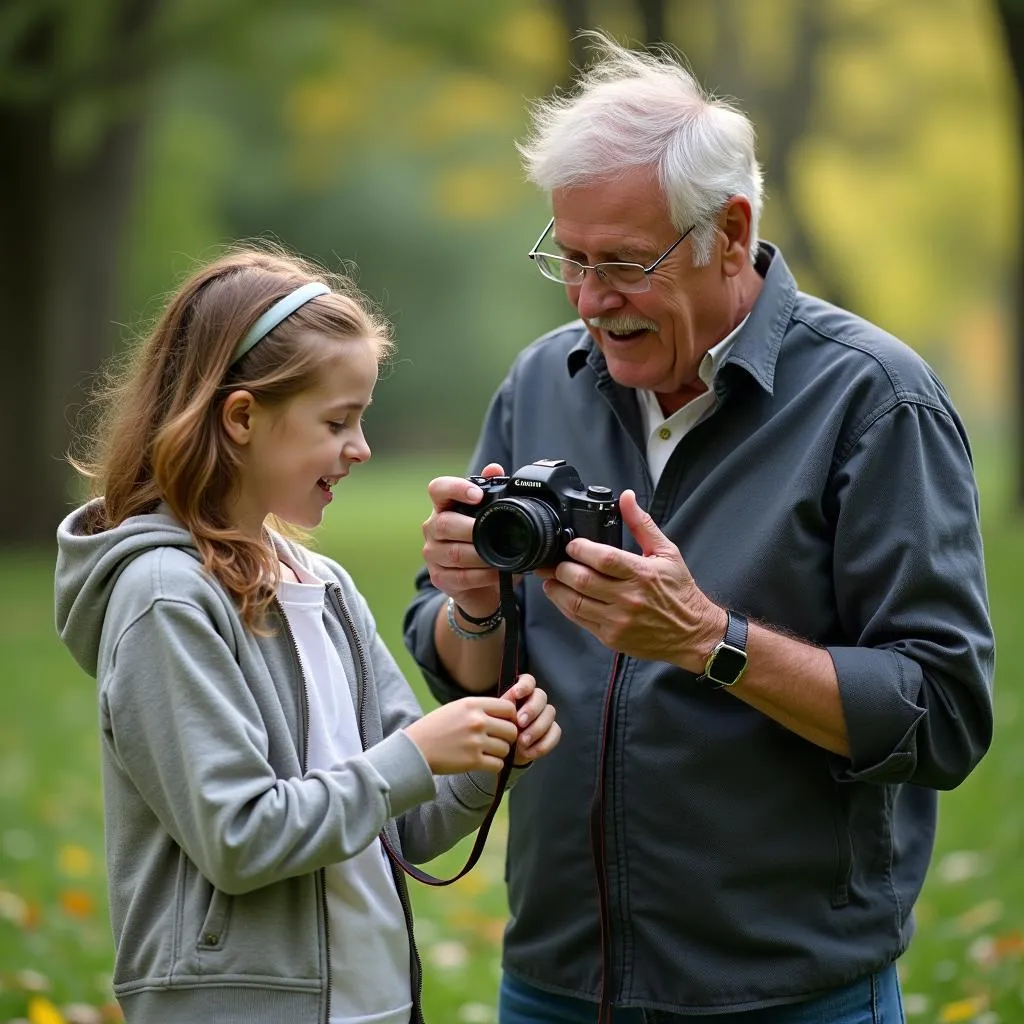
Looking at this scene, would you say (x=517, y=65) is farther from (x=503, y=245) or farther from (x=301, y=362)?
(x=503, y=245)

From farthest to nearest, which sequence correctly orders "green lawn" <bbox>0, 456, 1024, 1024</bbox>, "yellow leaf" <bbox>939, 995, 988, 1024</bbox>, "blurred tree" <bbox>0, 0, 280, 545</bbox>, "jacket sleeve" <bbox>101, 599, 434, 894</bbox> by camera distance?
"blurred tree" <bbox>0, 0, 280, 545</bbox>, "green lawn" <bbox>0, 456, 1024, 1024</bbox>, "yellow leaf" <bbox>939, 995, 988, 1024</bbox>, "jacket sleeve" <bbox>101, 599, 434, 894</bbox>

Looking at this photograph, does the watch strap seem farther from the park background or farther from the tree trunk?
the tree trunk

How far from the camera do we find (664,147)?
2.86 m

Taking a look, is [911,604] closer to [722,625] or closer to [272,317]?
Answer: [722,625]

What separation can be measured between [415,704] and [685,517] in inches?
23.5

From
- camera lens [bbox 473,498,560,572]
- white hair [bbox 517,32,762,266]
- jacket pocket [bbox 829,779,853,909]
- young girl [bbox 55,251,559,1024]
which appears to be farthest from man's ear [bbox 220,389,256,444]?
jacket pocket [bbox 829,779,853,909]

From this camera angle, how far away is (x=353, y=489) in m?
26.0

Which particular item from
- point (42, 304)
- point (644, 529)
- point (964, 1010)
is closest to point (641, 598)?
point (644, 529)

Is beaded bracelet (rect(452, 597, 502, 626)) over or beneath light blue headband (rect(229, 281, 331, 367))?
beneath

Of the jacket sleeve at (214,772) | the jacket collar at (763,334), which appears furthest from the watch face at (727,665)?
the jacket sleeve at (214,772)

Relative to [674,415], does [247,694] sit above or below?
below

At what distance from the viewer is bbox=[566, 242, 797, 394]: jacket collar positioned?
2793 millimetres

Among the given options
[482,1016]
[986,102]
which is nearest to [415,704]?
[482,1016]

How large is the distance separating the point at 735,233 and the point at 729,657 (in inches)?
34.6
